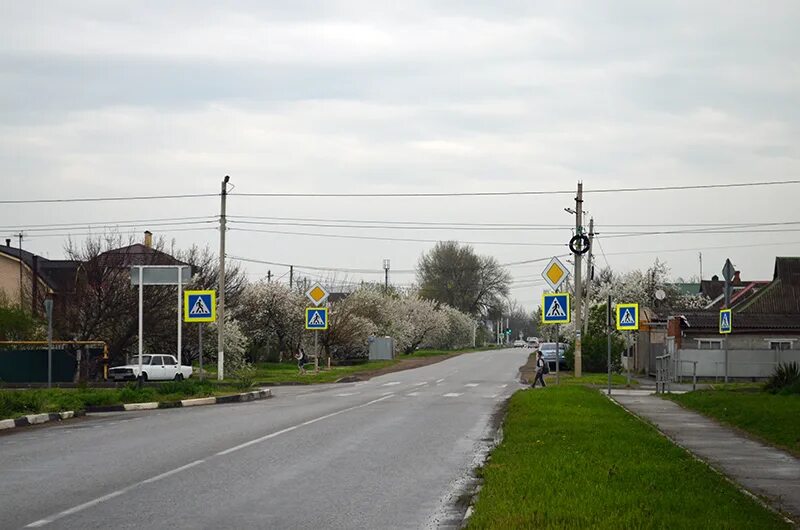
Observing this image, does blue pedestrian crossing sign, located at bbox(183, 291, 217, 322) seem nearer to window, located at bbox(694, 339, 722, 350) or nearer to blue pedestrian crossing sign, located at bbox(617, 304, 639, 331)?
blue pedestrian crossing sign, located at bbox(617, 304, 639, 331)

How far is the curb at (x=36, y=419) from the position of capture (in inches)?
832

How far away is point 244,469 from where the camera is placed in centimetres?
1356

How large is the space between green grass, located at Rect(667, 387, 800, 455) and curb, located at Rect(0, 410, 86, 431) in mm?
14286

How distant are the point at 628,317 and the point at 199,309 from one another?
13.7m

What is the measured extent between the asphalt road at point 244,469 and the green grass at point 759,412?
507 cm

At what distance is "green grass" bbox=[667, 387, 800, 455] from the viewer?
18891 mm

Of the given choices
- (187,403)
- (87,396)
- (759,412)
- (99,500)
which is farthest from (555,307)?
(99,500)

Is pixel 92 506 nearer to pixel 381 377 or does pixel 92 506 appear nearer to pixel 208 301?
pixel 208 301

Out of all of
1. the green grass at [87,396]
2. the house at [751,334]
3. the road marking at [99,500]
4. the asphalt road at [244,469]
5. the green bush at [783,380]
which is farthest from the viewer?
the house at [751,334]

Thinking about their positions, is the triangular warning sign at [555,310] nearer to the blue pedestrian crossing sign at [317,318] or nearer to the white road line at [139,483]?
the white road line at [139,483]

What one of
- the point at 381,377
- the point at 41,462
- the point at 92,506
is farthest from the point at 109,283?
the point at 92,506

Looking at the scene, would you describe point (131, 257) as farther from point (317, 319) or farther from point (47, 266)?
point (47, 266)

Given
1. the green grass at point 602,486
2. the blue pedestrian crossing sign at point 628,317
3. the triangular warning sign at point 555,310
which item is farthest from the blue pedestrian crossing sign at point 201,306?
the green grass at point 602,486

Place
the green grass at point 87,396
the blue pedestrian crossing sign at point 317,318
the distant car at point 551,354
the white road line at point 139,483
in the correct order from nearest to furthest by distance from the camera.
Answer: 1. the white road line at point 139,483
2. the green grass at point 87,396
3. the blue pedestrian crossing sign at point 317,318
4. the distant car at point 551,354
